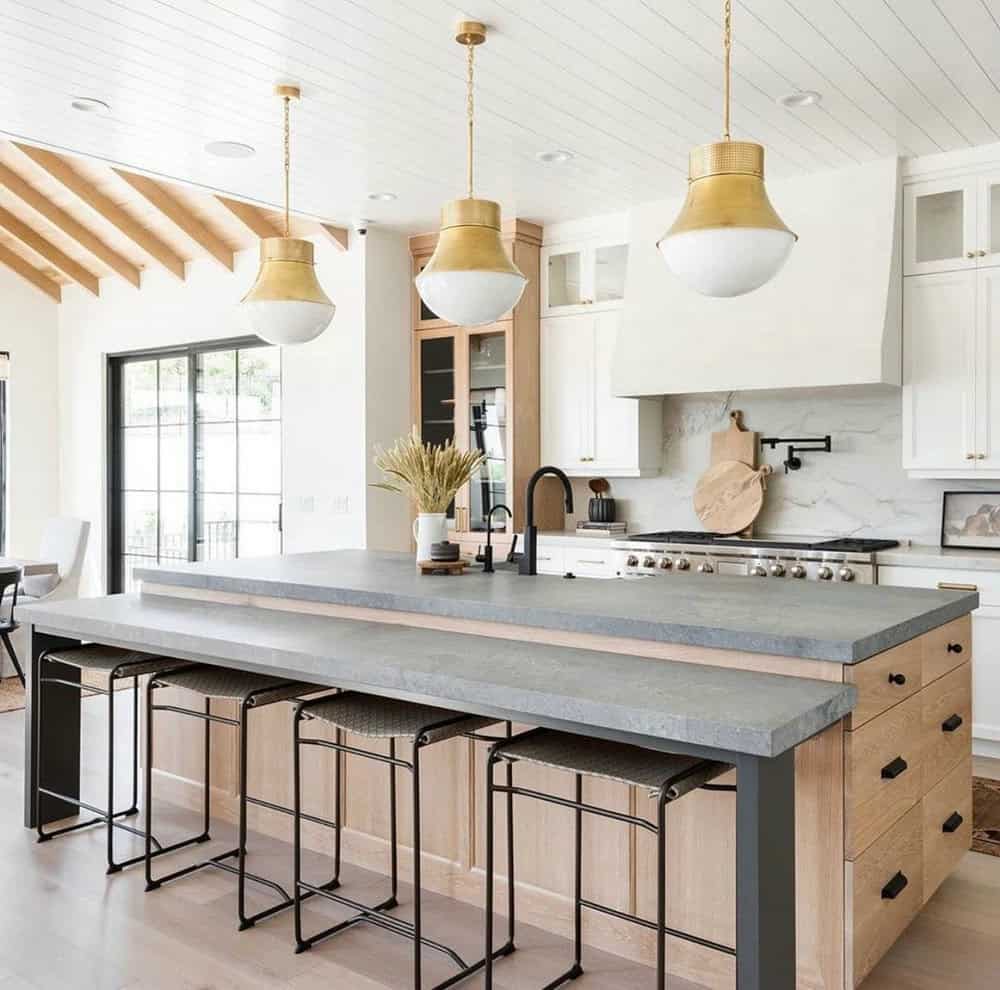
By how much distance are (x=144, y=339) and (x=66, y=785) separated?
449 centimetres

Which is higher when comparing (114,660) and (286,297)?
(286,297)

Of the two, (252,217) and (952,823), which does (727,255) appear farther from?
(252,217)

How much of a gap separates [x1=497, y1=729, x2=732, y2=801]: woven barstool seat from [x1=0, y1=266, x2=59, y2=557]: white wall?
6.73 m

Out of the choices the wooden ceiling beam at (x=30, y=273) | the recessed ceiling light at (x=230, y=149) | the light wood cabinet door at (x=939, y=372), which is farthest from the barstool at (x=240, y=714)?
the wooden ceiling beam at (x=30, y=273)

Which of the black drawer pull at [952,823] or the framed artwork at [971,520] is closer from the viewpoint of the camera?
the black drawer pull at [952,823]

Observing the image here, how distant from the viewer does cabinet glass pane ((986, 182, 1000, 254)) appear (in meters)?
4.35

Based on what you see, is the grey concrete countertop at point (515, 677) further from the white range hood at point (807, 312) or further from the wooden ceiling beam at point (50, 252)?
the wooden ceiling beam at point (50, 252)

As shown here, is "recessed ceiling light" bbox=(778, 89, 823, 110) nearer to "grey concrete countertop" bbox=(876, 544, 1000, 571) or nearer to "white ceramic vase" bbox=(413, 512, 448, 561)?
"grey concrete countertop" bbox=(876, 544, 1000, 571)

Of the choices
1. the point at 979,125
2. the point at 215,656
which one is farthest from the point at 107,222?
the point at 979,125

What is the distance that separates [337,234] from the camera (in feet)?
Answer: 19.2

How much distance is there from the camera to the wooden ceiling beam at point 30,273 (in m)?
7.48

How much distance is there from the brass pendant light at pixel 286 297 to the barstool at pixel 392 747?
1405 mm

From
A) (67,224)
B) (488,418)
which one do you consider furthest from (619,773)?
(67,224)

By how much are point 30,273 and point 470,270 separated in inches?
243
